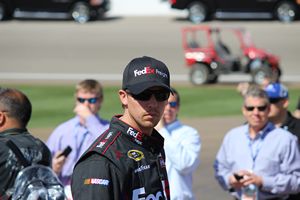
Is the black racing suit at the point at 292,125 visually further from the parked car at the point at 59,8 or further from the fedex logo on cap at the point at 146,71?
the parked car at the point at 59,8

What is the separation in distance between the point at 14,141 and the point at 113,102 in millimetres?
14791

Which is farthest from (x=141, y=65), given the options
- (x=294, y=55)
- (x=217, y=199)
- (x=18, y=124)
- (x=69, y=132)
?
(x=294, y=55)

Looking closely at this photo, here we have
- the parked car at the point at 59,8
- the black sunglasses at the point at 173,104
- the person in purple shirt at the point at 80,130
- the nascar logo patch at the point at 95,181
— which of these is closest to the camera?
the nascar logo patch at the point at 95,181

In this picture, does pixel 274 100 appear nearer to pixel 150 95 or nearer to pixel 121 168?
pixel 150 95

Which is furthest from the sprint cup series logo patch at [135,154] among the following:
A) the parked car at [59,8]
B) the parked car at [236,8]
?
the parked car at [59,8]

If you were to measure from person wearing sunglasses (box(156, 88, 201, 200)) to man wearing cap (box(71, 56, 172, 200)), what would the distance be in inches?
119

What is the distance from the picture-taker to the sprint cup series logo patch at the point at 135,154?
4390 mm

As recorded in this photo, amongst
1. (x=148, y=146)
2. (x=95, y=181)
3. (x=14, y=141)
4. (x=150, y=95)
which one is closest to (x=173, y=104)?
(x=14, y=141)

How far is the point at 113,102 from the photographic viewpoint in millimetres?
20547

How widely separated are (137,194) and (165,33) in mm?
30227

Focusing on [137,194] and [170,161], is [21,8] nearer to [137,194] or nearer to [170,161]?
[170,161]

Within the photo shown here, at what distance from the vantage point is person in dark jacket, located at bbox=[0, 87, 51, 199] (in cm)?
562

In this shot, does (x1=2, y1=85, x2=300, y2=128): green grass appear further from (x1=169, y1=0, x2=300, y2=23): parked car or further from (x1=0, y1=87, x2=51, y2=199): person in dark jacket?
(x1=0, y1=87, x2=51, y2=199): person in dark jacket

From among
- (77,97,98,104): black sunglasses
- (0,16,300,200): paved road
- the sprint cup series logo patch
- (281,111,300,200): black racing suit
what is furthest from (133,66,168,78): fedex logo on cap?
(0,16,300,200): paved road
